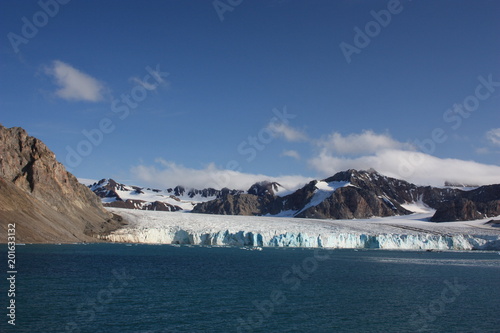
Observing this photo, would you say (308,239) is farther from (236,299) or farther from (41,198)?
(236,299)

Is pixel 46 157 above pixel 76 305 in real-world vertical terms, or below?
above

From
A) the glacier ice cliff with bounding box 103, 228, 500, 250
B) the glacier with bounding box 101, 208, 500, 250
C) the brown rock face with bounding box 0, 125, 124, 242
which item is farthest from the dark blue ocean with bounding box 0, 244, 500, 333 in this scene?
the glacier with bounding box 101, 208, 500, 250

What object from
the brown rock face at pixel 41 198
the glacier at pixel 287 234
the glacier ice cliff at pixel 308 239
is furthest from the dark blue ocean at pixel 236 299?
the glacier at pixel 287 234

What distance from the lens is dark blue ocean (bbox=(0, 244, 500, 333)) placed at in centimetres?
2145

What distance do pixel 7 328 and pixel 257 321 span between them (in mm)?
11575

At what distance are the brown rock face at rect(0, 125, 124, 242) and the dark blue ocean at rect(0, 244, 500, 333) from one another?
18519 millimetres

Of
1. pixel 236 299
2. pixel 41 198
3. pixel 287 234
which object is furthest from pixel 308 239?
pixel 236 299

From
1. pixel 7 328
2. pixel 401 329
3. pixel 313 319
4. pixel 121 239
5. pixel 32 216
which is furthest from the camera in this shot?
pixel 121 239

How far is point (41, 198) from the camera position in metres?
70.5

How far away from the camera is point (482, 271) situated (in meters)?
48.2

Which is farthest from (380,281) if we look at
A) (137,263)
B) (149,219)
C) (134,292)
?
(149,219)

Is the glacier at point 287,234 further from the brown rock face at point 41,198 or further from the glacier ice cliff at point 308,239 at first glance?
the brown rock face at point 41,198

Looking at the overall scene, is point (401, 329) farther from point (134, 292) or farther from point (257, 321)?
point (134, 292)

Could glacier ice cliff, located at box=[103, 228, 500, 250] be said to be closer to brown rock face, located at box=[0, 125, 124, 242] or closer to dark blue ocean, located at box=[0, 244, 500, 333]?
brown rock face, located at box=[0, 125, 124, 242]
